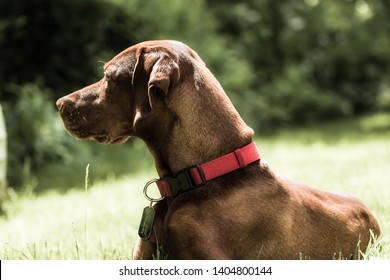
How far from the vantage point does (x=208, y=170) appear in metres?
2.56

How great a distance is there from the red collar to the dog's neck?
40 mm

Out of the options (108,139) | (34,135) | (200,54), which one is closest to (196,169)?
(108,139)

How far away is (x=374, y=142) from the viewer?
32.0ft

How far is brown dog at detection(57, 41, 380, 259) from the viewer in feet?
8.27

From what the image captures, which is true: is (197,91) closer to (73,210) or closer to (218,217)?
(218,217)

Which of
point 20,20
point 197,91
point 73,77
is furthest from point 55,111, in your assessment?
point 197,91

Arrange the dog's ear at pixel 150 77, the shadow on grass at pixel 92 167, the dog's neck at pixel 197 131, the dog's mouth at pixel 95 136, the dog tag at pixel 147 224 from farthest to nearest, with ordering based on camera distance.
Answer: the shadow on grass at pixel 92 167 < the dog's mouth at pixel 95 136 < the dog tag at pixel 147 224 < the dog's neck at pixel 197 131 < the dog's ear at pixel 150 77

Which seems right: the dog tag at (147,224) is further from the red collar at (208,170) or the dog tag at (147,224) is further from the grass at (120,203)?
the grass at (120,203)

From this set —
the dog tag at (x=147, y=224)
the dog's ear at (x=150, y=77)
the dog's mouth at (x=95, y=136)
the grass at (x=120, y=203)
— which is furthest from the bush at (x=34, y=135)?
the dog's ear at (x=150, y=77)

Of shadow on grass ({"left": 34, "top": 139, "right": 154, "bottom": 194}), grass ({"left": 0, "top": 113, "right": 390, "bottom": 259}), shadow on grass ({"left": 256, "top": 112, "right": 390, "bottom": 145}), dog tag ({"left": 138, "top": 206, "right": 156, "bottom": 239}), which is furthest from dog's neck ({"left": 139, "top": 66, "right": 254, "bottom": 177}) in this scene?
shadow on grass ({"left": 256, "top": 112, "right": 390, "bottom": 145})

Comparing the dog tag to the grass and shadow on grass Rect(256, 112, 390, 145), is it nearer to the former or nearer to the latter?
the grass

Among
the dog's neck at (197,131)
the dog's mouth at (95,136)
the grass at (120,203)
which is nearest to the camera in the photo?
the dog's neck at (197,131)

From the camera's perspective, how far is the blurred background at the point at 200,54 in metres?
7.68
